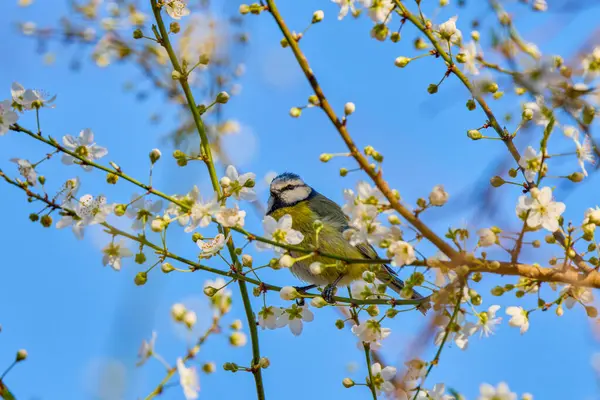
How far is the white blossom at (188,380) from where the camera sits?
6.79ft

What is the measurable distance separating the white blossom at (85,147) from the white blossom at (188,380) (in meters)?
0.75

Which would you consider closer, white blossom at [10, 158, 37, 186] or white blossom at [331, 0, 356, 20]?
white blossom at [10, 158, 37, 186]

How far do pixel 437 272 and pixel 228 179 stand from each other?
832 mm

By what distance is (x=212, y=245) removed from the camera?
2395mm

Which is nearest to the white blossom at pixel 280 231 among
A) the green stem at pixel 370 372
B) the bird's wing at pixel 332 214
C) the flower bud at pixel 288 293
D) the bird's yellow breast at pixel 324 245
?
the flower bud at pixel 288 293

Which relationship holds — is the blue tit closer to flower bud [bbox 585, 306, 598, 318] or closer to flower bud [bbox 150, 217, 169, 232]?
flower bud [bbox 585, 306, 598, 318]

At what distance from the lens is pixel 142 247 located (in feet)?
7.45

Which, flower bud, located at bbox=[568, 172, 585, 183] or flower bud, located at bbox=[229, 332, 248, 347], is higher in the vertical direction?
flower bud, located at bbox=[568, 172, 585, 183]

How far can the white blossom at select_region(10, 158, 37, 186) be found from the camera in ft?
7.18

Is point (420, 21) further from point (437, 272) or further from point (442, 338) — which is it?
point (442, 338)

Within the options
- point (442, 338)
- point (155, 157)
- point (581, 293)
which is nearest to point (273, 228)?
point (155, 157)

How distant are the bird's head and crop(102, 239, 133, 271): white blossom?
2.51 metres

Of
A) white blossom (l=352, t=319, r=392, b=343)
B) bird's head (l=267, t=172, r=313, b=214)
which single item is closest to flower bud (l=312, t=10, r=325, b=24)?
white blossom (l=352, t=319, r=392, b=343)

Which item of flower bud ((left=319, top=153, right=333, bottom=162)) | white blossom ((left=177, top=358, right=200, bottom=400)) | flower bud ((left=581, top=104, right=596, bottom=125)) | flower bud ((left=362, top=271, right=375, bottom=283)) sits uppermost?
flower bud ((left=581, top=104, right=596, bottom=125))
